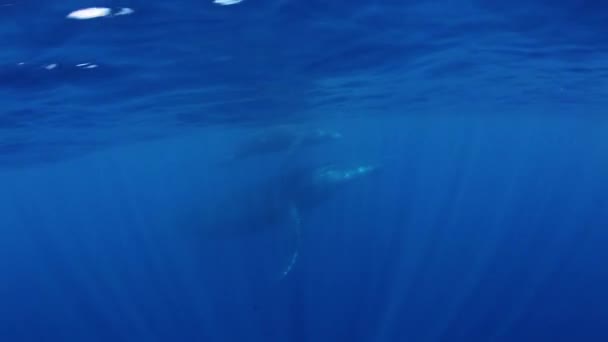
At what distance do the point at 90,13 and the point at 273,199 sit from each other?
12.4 meters

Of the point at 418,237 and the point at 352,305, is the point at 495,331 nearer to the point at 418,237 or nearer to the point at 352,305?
the point at 352,305

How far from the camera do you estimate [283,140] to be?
3322 cm

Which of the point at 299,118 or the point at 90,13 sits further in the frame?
the point at 299,118

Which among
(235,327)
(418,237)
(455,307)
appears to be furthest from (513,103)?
(235,327)

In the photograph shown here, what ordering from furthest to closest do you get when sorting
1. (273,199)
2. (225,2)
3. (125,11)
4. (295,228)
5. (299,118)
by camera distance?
(299,118) < (273,199) < (295,228) < (225,2) < (125,11)

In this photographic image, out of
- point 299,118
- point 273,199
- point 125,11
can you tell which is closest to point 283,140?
point 299,118

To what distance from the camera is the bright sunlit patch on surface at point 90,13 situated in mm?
10391

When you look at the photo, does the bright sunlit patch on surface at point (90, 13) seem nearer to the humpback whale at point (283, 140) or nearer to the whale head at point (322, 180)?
the whale head at point (322, 180)

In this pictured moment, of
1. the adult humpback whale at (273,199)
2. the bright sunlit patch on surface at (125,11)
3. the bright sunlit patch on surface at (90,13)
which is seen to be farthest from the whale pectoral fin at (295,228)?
the bright sunlit patch on surface at (90,13)

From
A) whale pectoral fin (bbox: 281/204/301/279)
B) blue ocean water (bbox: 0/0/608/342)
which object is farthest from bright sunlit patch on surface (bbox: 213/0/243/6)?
whale pectoral fin (bbox: 281/204/301/279)

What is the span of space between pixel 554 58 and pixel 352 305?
38.0 feet

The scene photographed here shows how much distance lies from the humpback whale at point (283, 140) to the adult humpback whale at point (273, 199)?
6885mm

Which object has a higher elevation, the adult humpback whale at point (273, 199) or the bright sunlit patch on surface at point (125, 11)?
the bright sunlit patch on surface at point (125, 11)

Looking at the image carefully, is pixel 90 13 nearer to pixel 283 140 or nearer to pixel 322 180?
pixel 322 180
